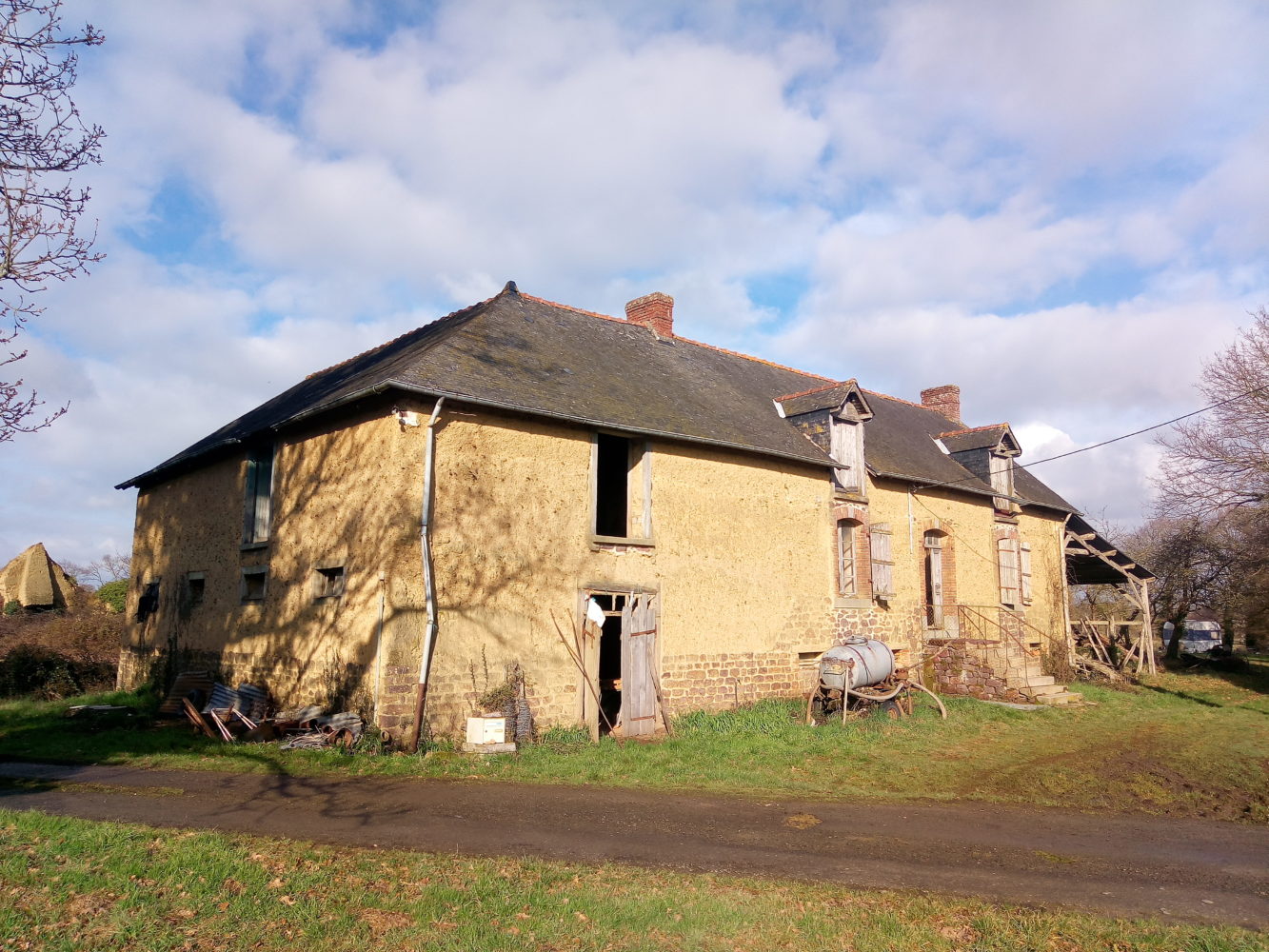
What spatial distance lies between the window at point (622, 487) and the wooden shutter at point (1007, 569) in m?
10.2

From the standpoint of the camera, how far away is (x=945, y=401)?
2717cm

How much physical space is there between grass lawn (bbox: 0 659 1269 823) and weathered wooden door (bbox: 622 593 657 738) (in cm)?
64

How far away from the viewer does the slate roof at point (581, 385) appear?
1217 centimetres

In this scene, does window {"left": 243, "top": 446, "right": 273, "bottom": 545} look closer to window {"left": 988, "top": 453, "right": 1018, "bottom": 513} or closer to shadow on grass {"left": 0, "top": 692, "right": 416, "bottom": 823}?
shadow on grass {"left": 0, "top": 692, "right": 416, "bottom": 823}

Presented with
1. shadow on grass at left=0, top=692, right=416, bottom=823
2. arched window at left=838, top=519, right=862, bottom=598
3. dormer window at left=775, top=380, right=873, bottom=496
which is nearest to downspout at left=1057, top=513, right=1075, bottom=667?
arched window at left=838, top=519, right=862, bottom=598

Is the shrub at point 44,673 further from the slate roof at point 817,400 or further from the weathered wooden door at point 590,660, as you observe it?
the slate roof at point 817,400

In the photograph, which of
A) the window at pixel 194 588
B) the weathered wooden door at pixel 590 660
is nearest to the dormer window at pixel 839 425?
the weathered wooden door at pixel 590 660

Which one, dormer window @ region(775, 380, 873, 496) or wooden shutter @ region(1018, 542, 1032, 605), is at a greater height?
dormer window @ region(775, 380, 873, 496)

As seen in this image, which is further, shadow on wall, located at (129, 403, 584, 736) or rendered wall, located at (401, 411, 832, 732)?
rendered wall, located at (401, 411, 832, 732)

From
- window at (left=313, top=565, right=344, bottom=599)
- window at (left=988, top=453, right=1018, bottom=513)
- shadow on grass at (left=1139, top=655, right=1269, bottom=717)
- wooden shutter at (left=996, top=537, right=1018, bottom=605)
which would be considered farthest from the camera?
window at (left=988, top=453, right=1018, bottom=513)

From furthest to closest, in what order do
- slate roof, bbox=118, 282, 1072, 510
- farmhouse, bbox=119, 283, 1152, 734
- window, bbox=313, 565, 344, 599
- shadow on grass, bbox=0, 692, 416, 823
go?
slate roof, bbox=118, 282, 1072, 510 → window, bbox=313, 565, 344, 599 → farmhouse, bbox=119, 283, 1152, 734 → shadow on grass, bbox=0, 692, 416, 823

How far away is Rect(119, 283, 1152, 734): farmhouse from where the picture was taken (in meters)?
11.3

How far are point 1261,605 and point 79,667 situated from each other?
100 feet

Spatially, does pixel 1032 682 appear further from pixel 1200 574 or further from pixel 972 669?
pixel 1200 574
